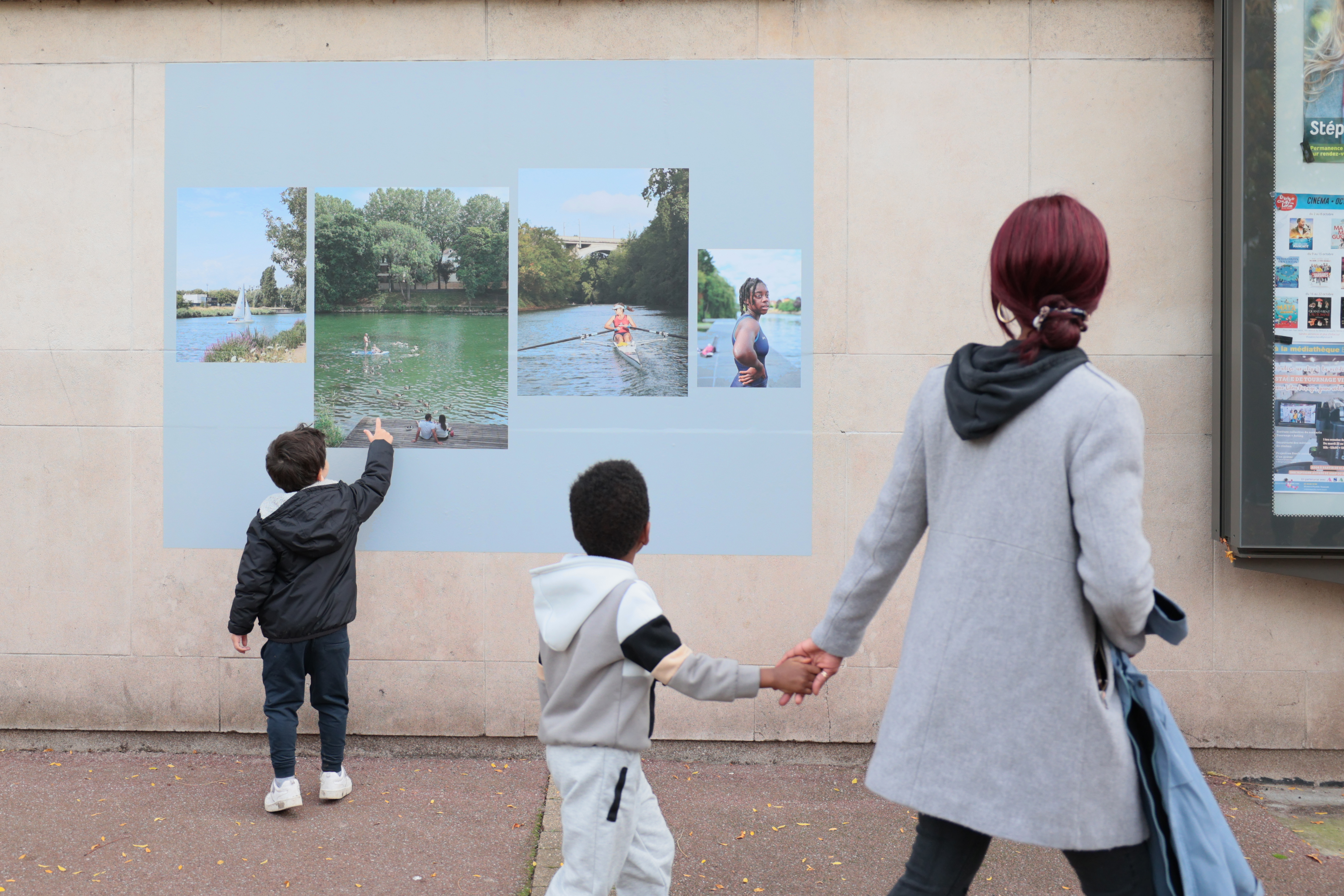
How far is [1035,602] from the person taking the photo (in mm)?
1916

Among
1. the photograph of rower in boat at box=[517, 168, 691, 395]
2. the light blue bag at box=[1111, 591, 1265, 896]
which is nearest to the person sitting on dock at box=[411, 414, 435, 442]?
the photograph of rower in boat at box=[517, 168, 691, 395]

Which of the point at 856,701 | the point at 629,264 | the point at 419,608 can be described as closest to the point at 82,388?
the point at 419,608

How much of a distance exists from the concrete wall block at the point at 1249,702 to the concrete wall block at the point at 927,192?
1.61 m

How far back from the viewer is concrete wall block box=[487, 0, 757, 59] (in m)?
4.54

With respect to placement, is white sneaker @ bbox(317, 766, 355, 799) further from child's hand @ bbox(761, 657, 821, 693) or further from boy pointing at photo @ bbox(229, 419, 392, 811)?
child's hand @ bbox(761, 657, 821, 693)

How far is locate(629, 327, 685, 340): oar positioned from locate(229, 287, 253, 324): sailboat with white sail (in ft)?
4.20

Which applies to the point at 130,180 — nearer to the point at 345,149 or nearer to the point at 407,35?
the point at 345,149

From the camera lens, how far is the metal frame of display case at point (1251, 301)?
4191mm

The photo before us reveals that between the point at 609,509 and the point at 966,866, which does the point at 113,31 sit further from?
the point at 966,866

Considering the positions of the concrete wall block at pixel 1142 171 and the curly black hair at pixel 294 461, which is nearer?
the curly black hair at pixel 294 461

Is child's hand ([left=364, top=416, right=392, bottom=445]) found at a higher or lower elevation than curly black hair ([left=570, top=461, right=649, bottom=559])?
higher

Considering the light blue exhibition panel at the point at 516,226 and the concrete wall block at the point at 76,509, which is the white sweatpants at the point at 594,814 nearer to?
the light blue exhibition panel at the point at 516,226

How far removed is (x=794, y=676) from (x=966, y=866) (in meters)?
0.56

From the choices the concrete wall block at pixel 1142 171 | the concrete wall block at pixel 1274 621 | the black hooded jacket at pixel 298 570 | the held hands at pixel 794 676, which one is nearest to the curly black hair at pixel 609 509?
the held hands at pixel 794 676
